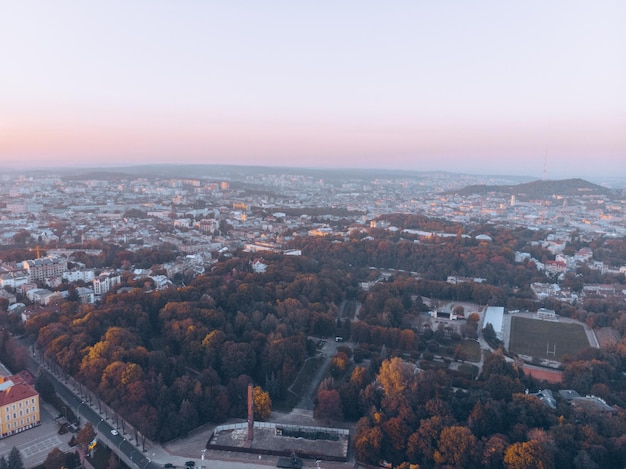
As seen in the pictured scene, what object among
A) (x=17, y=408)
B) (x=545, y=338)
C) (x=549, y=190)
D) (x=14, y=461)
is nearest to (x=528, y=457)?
(x=545, y=338)

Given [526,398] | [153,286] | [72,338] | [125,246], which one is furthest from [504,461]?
[125,246]

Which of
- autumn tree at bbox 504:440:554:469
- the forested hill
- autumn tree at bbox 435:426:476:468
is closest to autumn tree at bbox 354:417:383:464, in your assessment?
autumn tree at bbox 435:426:476:468

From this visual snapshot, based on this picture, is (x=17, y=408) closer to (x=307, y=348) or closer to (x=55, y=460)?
(x=55, y=460)

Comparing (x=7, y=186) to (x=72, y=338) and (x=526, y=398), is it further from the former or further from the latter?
(x=526, y=398)

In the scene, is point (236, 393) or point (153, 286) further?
point (153, 286)

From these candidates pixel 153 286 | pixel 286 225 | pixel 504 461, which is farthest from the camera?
pixel 286 225

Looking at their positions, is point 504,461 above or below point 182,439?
above

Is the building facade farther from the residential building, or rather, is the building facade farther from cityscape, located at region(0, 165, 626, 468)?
the residential building
